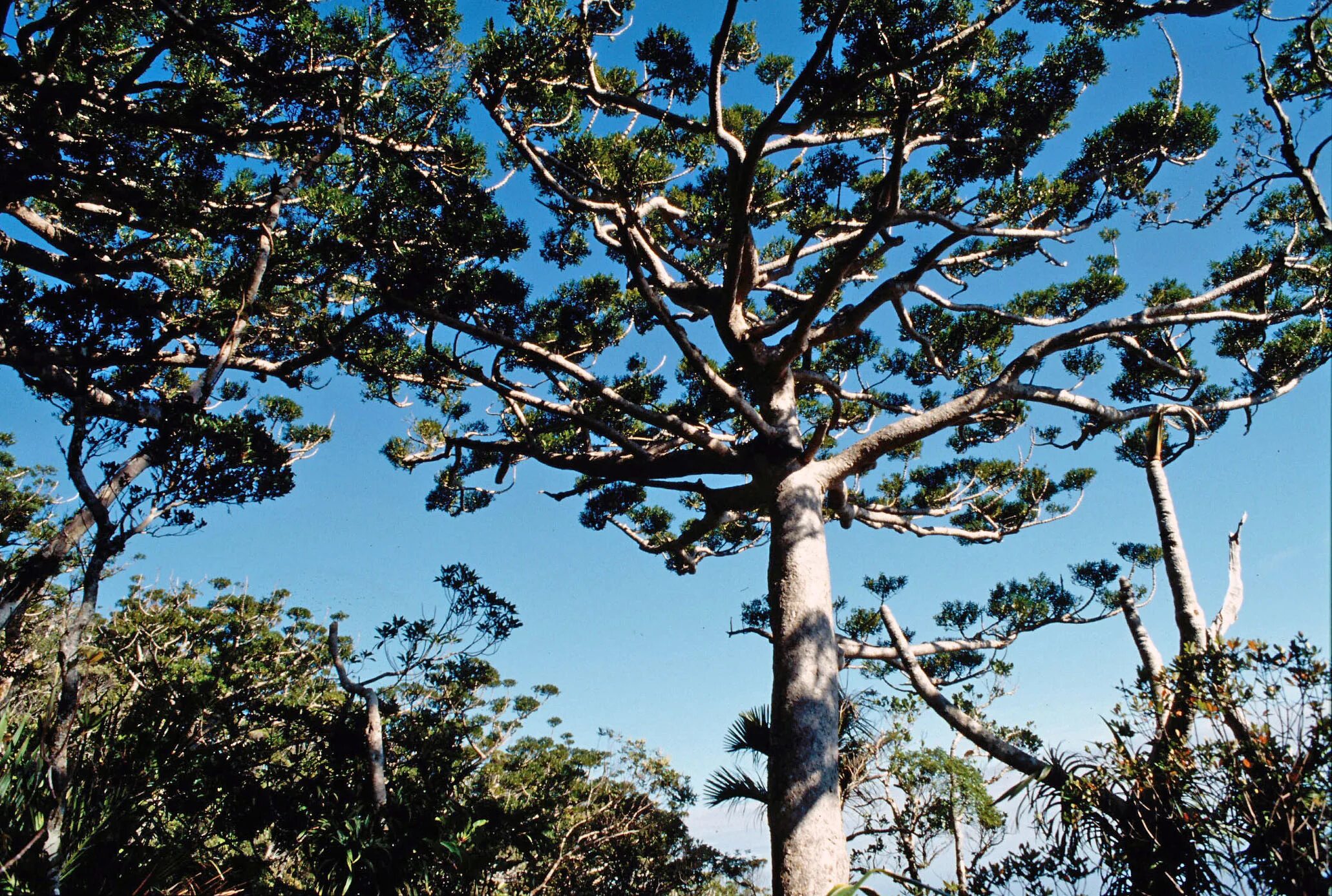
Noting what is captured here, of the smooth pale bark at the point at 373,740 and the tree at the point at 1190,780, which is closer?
the tree at the point at 1190,780

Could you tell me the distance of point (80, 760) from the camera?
11.3 feet

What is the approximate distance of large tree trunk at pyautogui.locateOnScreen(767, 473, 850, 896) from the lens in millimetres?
3922

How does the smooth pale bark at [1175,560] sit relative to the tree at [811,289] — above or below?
below

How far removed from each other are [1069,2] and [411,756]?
9844mm

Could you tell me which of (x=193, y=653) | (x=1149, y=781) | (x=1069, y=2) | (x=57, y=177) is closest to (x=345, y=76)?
(x=57, y=177)

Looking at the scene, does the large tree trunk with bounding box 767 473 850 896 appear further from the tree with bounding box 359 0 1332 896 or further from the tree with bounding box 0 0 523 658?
the tree with bounding box 0 0 523 658

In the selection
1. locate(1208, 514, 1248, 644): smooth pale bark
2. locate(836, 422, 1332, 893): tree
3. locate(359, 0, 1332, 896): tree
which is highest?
locate(359, 0, 1332, 896): tree

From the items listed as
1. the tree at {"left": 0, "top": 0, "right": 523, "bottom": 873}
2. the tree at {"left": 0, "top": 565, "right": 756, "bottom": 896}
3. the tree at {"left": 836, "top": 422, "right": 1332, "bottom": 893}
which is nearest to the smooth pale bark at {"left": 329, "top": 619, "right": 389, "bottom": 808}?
the tree at {"left": 0, "top": 565, "right": 756, "bottom": 896}

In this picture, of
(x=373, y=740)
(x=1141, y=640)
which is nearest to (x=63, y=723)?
(x=373, y=740)

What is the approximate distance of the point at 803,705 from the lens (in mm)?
4383

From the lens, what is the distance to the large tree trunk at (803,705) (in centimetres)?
392

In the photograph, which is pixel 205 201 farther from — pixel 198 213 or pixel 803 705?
pixel 803 705

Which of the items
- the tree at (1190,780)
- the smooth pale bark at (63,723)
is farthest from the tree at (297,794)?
the tree at (1190,780)

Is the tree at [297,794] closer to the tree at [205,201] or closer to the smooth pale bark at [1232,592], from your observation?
the tree at [205,201]
